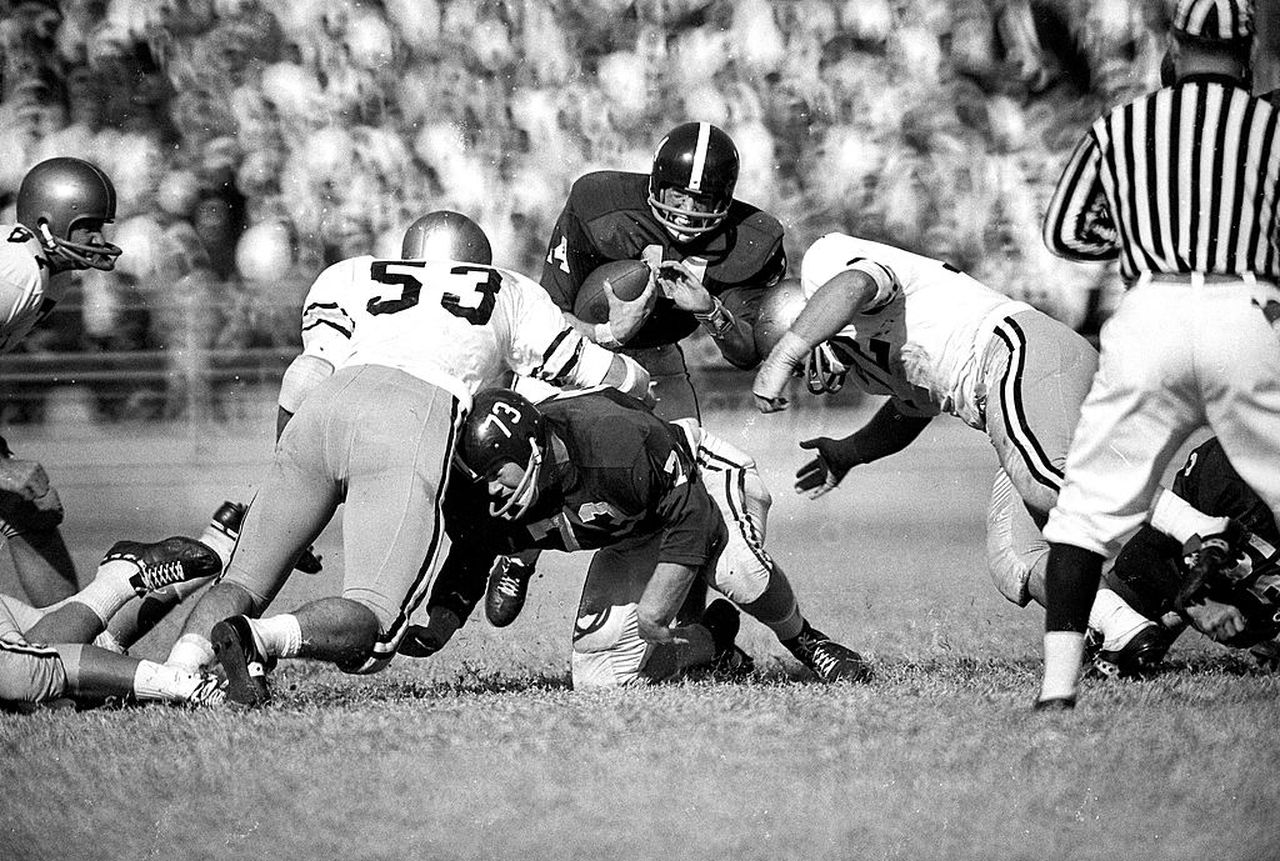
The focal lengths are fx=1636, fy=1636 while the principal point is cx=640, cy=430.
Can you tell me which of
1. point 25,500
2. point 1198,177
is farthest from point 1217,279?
point 25,500

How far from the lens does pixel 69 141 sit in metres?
9.62

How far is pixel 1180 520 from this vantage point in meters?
4.35

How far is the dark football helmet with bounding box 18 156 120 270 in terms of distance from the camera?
516 centimetres

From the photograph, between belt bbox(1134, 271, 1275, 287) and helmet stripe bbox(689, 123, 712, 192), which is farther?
helmet stripe bbox(689, 123, 712, 192)

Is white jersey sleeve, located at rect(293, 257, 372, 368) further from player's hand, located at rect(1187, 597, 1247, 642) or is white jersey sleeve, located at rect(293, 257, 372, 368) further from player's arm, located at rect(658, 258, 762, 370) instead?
player's hand, located at rect(1187, 597, 1247, 642)

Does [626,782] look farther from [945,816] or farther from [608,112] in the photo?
[608,112]

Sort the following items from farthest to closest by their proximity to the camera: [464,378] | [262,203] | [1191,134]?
[262,203]
[464,378]
[1191,134]

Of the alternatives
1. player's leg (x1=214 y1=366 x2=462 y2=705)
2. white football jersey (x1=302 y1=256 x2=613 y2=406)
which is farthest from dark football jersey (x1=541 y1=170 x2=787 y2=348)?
player's leg (x1=214 y1=366 x2=462 y2=705)

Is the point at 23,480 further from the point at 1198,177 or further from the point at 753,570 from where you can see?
the point at 1198,177

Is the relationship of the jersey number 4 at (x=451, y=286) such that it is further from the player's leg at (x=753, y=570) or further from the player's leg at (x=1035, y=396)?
the player's leg at (x=1035, y=396)

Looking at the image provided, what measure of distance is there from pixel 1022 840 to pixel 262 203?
7.43 meters

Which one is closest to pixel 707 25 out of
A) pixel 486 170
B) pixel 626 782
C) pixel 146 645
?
pixel 486 170

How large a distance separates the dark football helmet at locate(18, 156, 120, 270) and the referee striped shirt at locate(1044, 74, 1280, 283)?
3170 mm

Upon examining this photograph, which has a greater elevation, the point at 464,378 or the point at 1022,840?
the point at 464,378
